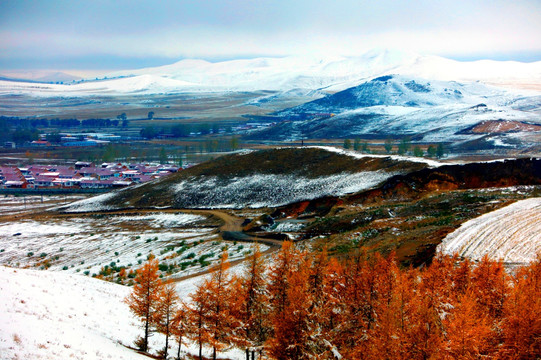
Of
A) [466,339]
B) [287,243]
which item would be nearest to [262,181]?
[287,243]

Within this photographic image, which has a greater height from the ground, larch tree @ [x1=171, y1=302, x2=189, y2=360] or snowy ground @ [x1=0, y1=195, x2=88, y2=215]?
larch tree @ [x1=171, y1=302, x2=189, y2=360]

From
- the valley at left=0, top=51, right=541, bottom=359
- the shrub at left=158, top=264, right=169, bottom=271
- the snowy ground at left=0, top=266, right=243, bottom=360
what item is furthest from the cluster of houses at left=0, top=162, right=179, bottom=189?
the snowy ground at left=0, top=266, right=243, bottom=360

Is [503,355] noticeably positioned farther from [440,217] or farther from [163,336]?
[440,217]

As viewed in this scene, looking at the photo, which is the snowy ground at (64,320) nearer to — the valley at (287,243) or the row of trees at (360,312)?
the valley at (287,243)

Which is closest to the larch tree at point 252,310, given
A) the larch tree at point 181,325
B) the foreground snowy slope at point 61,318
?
the larch tree at point 181,325

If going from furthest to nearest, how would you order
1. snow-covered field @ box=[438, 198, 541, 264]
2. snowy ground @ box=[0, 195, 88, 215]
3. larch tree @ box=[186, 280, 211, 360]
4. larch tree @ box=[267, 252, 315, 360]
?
snowy ground @ box=[0, 195, 88, 215] → snow-covered field @ box=[438, 198, 541, 264] → larch tree @ box=[186, 280, 211, 360] → larch tree @ box=[267, 252, 315, 360]

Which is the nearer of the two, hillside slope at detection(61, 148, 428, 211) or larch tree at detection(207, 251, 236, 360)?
larch tree at detection(207, 251, 236, 360)

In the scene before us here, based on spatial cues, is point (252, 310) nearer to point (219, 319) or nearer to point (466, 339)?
point (219, 319)

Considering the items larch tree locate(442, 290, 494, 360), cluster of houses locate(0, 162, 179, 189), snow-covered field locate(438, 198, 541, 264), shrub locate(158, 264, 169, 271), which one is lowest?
cluster of houses locate(0, 162, 179, 189)

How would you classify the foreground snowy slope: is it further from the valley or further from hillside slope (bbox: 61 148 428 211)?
hillside slope (bbox: 61 148 428 211)
